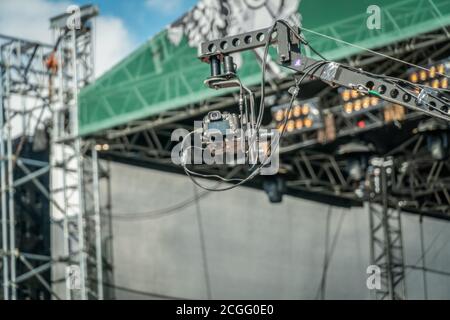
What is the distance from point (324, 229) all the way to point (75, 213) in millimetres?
6038

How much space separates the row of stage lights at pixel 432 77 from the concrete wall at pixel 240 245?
627 cm

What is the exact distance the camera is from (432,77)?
17297 mm

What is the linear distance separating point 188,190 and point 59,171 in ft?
9.80

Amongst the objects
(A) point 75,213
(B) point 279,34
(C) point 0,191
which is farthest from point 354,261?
(B) point 279,34

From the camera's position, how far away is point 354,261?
78.9 feet

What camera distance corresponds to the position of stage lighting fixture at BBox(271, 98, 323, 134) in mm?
19609

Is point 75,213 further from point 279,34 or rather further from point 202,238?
point 279,34

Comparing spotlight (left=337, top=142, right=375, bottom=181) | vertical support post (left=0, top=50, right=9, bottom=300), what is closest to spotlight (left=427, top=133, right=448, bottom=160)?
spotlight (left=337, top=142, right=375, bottom=181)

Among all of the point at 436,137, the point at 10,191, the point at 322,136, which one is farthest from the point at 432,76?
the point at 10,191

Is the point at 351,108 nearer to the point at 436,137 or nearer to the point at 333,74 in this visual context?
the point at 436,137

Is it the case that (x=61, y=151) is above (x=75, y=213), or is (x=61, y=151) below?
above

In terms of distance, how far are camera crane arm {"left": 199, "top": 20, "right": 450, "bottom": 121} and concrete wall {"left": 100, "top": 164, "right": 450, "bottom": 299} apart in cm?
1282

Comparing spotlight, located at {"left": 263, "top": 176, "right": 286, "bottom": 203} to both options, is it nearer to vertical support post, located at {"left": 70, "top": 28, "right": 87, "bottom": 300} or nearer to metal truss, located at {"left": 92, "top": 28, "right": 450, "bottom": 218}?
metal truss, located at {"left": 92, "top": 28, "right": 450, "bottom": 218}

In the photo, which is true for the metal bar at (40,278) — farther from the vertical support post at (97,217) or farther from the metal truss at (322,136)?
the metal truss at (322,136)
